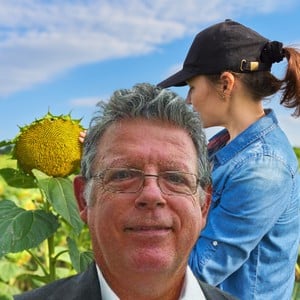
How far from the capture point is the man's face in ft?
4.33

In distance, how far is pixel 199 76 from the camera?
2225mm

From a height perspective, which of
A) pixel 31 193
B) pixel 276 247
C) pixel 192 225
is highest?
pixel 192 225

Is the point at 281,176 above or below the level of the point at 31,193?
above

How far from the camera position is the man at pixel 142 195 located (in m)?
1.32

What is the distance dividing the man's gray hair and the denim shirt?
0.58 metres

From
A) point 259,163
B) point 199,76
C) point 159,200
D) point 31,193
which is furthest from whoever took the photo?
point 31,193

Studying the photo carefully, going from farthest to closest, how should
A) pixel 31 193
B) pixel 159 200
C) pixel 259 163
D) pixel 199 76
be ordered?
pixel 31 193
pixel 199 76
pixel 259 163
pixel 159 200

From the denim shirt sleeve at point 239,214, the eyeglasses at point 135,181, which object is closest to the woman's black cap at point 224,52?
the denim shirt sleeve at point 239,214

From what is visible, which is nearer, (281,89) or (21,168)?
(21,168)

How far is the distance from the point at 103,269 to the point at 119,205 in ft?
0.40

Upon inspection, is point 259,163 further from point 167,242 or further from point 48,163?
point 167,242

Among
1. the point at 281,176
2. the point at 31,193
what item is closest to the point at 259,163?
the point at 281,176

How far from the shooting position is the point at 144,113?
4.55ft

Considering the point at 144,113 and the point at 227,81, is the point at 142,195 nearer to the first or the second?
the point at 144,113
